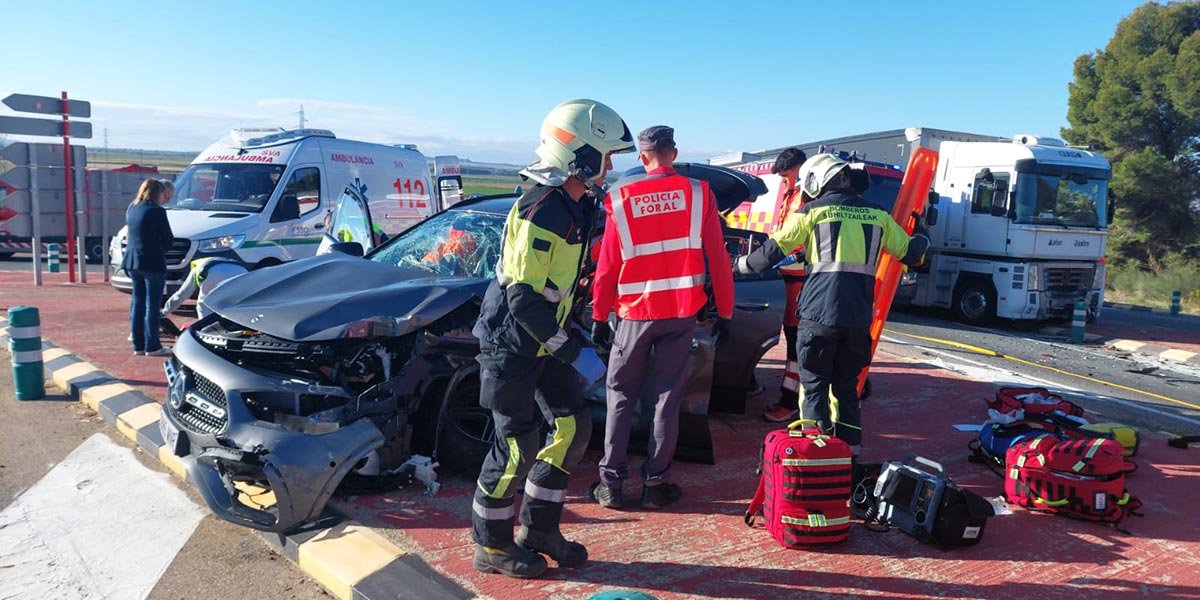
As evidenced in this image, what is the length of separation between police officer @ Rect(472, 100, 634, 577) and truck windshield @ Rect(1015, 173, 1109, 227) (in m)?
11.2

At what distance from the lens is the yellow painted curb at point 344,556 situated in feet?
11.8

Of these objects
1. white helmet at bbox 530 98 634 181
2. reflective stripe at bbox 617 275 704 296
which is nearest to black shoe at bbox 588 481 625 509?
reflective stripe at bbox 617 275 704 296

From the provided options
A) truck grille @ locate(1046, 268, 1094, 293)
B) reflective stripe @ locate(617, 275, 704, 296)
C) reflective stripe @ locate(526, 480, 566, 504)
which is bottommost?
reflective stripe @ locate(526, 480, 566, 504)

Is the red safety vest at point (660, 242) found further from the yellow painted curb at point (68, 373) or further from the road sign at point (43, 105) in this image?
the road sign at point (43, 105)

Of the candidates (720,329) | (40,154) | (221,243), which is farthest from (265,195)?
(720,329)

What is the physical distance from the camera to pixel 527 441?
355 centimetres

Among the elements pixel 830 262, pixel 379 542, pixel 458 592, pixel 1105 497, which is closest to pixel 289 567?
pixel 379 542

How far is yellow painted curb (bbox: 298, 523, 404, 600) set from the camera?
3.59 m

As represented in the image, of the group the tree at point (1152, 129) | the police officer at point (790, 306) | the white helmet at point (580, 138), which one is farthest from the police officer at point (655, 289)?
the tree at point (1152, 129)

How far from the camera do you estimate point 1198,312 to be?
1866 cm

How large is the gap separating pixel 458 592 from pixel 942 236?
42.2ft

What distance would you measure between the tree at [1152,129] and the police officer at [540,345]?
83.8 feet

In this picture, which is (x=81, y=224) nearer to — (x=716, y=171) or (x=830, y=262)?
(x=716, y=171)

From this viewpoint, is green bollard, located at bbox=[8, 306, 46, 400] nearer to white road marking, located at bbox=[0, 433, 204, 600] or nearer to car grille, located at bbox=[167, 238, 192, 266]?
white road marking, located at bbox=[0, 433, 204, 600]
